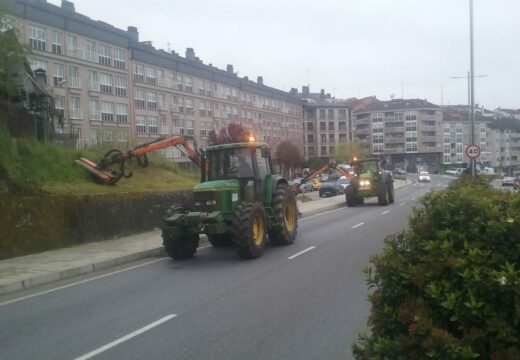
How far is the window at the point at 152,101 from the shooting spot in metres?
54.1

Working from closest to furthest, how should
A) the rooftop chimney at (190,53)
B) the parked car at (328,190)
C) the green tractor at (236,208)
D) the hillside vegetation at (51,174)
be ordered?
1. the green tractor at (236,208)
2. the hillside vegetation at (51,174)
3. the parked car at (328,190)
4. the rooftop chimney at (190,53)

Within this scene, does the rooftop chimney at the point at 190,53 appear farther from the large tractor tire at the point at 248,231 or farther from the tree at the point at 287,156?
the large tractor tire at the point at 248,231

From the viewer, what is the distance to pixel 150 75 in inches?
2125

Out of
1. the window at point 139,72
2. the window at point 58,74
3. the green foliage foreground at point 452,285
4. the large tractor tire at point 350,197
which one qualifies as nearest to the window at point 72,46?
the window at point 58,74

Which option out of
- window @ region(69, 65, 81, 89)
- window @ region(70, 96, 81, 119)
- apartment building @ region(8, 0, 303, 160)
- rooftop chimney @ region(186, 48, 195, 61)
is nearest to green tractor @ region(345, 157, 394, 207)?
apartment building @ region(8, 0, 303, 160)

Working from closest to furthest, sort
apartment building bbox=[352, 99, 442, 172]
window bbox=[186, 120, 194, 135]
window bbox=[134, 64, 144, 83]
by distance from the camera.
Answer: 1. window bbox=[134, 64, 144, 83]
2. window bbox=[186, 120, 194, 135]
3. apartment building bbox=[352, 99, 442, 172]

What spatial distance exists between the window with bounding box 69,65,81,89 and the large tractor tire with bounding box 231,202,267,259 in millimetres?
37047

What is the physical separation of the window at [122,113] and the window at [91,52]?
4.93 m

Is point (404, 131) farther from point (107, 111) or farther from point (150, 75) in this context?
point (107, 111)

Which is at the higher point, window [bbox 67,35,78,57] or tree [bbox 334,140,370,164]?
window [bbox 67,35,78,57]

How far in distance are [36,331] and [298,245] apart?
336 inches

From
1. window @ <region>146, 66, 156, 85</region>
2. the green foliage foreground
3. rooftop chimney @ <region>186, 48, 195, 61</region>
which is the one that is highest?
rooftop chimney @ <region>186, 48, 195, 61</region>

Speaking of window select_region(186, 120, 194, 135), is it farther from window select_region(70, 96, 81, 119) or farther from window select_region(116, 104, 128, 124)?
window select_region(70, 96, 81, 119)

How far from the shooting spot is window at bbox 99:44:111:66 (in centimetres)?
4797
